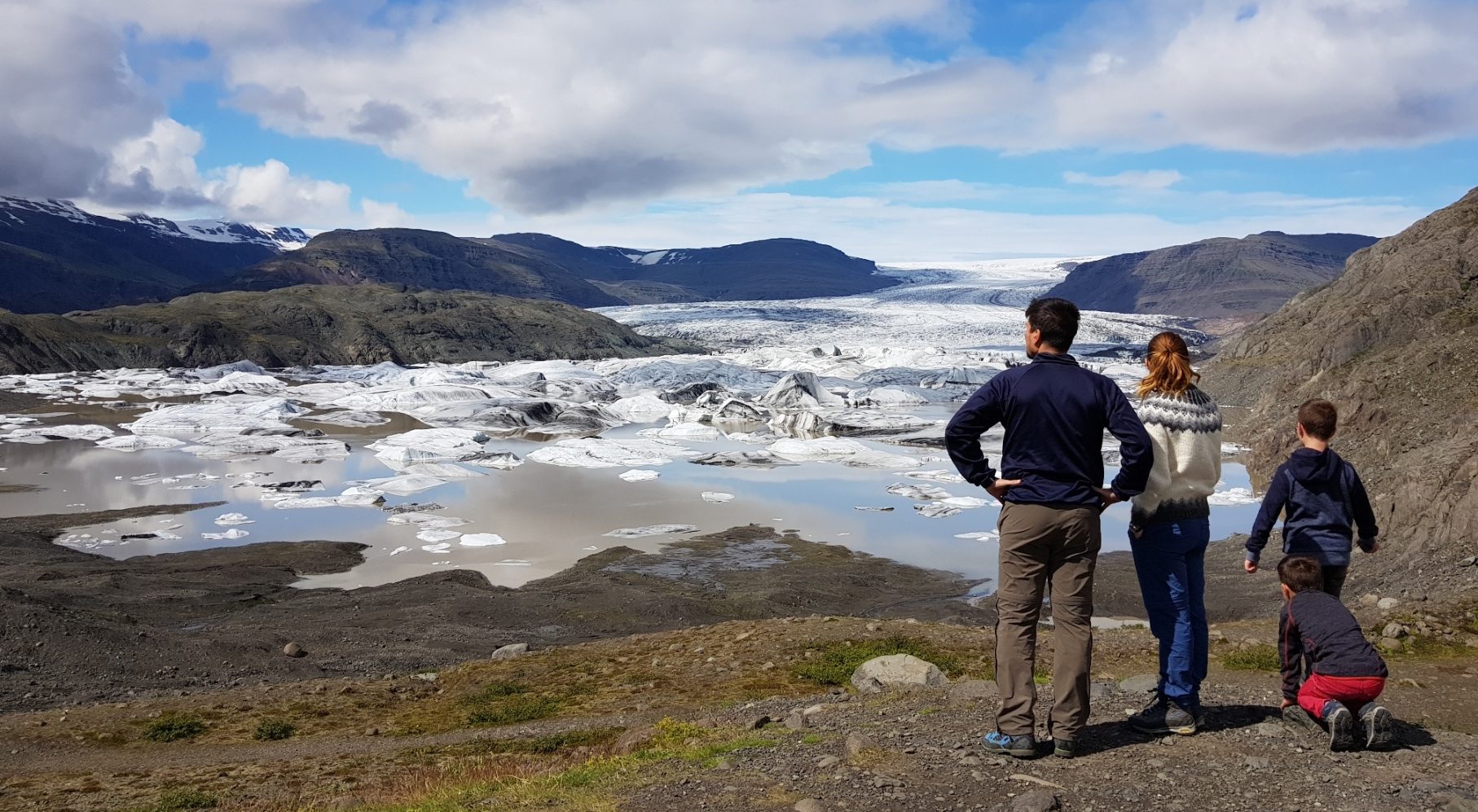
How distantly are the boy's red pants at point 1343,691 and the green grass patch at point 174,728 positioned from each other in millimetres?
10766

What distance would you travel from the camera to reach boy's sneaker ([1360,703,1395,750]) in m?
5.54

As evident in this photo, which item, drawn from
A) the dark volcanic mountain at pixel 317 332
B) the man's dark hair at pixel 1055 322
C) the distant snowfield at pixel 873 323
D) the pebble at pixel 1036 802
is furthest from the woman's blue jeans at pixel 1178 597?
the distant snowfield at pixel 873 323

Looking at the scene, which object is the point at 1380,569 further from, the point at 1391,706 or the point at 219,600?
the point at 219,600

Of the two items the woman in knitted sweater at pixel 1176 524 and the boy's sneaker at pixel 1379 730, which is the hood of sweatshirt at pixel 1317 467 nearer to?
the woman in knitted sweater at pixel 1176 524

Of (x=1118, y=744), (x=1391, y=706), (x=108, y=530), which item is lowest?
(x=108, y=530)

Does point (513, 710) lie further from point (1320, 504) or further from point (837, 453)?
point (837, 453)

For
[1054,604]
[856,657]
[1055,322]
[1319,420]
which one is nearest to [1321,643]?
[1319,420]

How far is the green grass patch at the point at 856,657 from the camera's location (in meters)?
12.0

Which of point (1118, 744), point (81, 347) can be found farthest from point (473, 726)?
point (81, 347)

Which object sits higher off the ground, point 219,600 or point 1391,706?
point 1391,706

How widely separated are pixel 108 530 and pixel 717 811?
3110 cm

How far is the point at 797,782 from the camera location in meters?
5.61

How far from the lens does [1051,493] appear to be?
5.36 m

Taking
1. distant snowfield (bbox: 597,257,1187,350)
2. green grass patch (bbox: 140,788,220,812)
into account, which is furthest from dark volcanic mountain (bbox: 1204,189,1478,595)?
distant snowfield (bbox: 597,257,1187,350)
